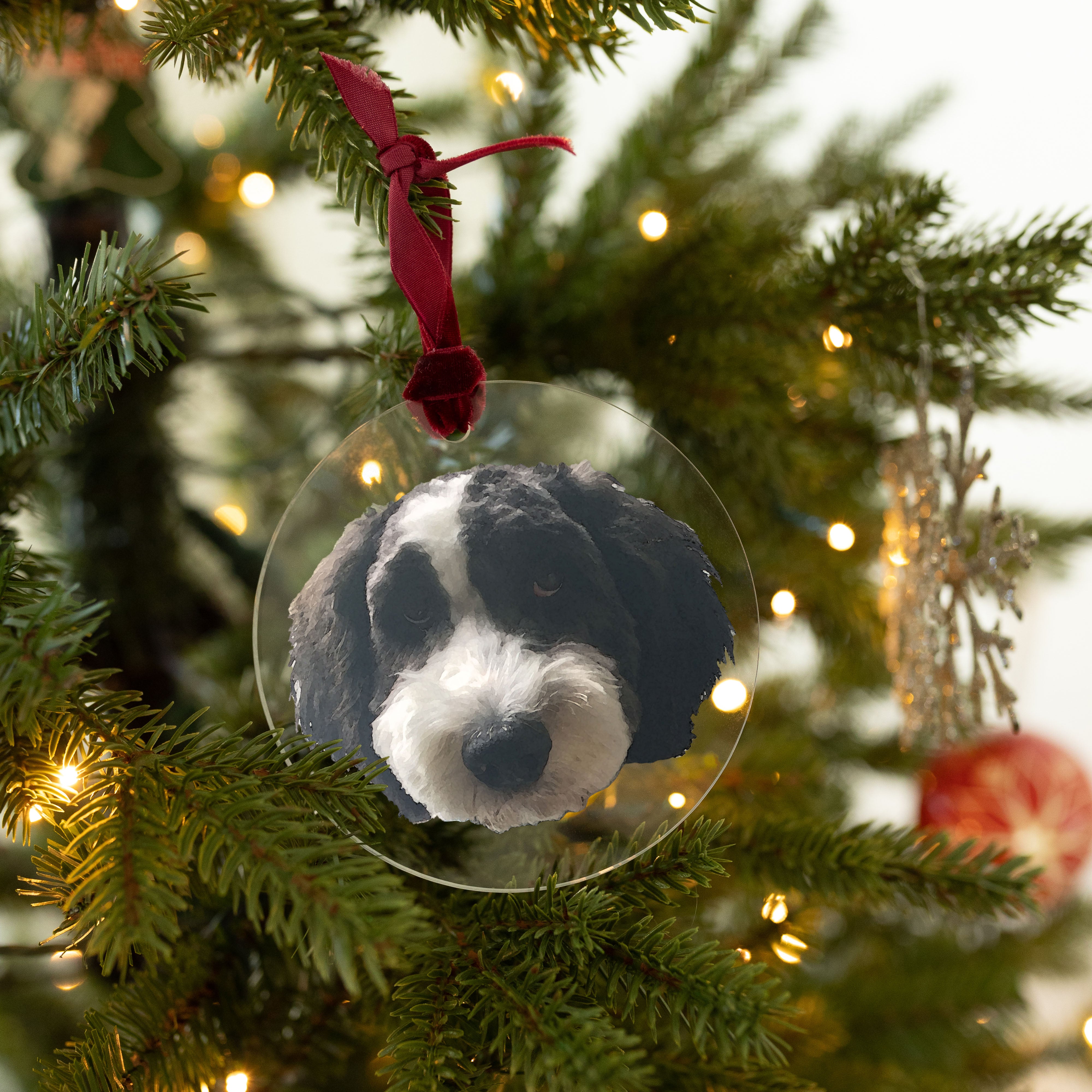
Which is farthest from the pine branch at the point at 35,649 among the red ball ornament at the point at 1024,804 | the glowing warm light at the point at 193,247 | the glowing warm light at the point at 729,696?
the red ball ornament at the point at 1024,804

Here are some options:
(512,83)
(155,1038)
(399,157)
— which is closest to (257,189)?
(512,83)

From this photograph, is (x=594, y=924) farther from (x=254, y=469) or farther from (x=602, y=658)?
(x=254, y=469)

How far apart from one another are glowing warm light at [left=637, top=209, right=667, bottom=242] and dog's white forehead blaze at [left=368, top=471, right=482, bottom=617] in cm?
23

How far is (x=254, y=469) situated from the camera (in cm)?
71

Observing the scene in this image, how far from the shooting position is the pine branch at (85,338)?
0.31 m

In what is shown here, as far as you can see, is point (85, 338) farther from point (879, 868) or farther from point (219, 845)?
point (879, 868)

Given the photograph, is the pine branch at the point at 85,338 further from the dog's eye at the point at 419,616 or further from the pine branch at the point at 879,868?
the pine branch at the point at 879,868

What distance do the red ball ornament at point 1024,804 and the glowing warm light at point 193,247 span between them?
2.91 feet

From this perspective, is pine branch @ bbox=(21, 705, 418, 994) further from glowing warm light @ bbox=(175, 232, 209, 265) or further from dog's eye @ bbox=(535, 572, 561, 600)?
glowing warm light @ bbox=(175, 232, 209, 265)

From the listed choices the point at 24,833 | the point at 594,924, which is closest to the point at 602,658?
the point at 594,924

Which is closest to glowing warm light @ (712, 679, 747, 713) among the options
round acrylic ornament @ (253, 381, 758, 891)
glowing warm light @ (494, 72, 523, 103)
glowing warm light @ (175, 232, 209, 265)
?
round acrylic ornament @ (253, 381, 758, 891)

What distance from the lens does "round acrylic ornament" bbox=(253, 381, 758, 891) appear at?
361 millimetres

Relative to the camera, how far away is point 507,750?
31 centimetres

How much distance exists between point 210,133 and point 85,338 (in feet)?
2.25
